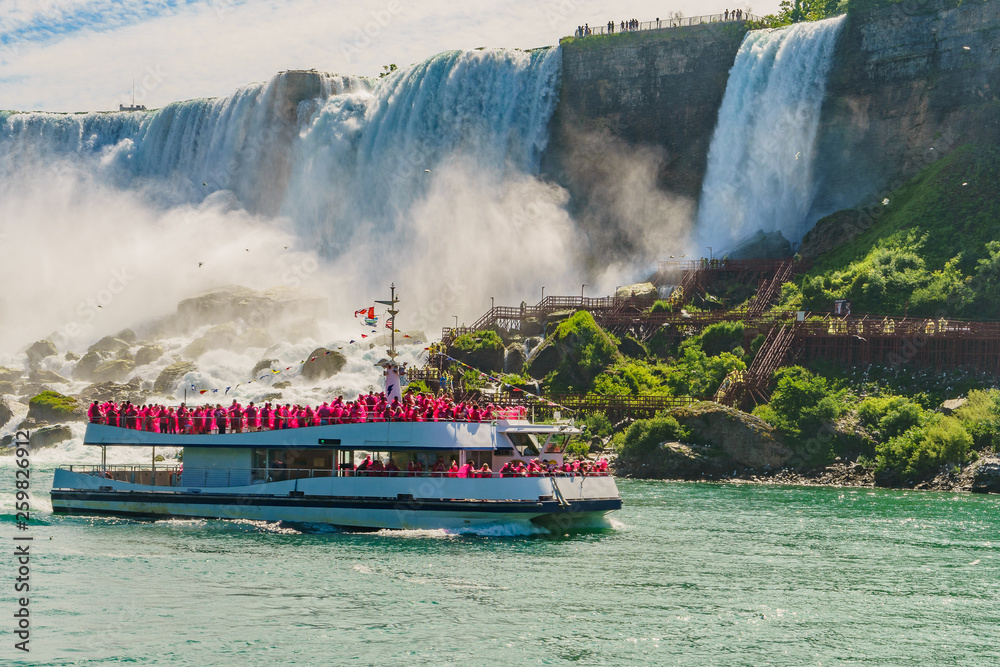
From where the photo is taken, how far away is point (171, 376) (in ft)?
235

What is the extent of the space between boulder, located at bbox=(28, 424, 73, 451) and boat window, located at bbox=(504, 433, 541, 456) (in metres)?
38.5

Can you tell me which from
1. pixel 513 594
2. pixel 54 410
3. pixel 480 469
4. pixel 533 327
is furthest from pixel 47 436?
pixel 513 594

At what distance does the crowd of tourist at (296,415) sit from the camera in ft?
114

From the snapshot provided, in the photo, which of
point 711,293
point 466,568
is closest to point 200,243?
point 711,293

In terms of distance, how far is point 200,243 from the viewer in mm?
91750

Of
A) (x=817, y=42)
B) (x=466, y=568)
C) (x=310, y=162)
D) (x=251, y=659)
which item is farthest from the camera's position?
(x=310, y=162)

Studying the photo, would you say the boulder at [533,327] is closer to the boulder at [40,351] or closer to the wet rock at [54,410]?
the wet rock at [54,410]

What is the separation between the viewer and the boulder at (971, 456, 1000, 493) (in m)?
47.0

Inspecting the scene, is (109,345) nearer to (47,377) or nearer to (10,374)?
(47,377)

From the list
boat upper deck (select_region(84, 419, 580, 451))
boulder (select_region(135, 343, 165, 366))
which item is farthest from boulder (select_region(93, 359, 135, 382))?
Result: boat upper deck (select_region(84, 419, 580, 451))

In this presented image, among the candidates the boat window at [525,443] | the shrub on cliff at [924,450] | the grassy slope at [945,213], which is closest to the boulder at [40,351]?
the grassy slope at [945,213]

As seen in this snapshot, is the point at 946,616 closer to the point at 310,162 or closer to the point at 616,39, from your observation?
the point at 616,39

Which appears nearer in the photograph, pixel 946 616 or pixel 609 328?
pixel 946 616

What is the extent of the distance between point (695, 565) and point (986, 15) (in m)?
46.1
